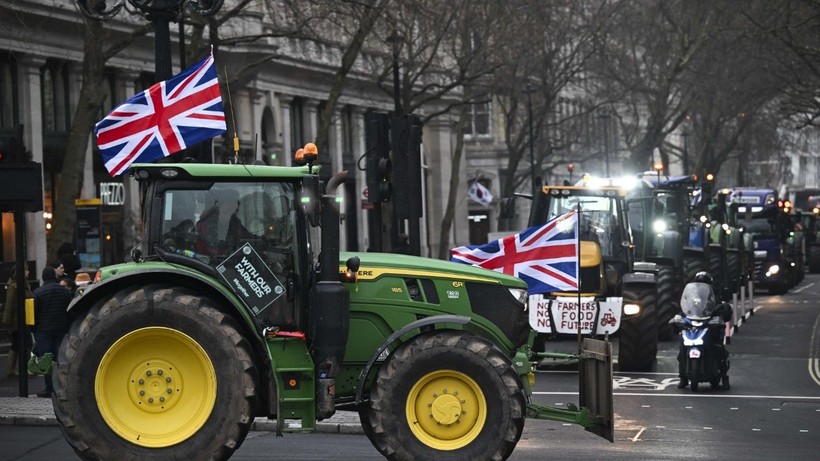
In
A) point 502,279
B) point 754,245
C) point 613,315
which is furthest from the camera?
point 754,245

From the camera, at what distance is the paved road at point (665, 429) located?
14930 millimetres

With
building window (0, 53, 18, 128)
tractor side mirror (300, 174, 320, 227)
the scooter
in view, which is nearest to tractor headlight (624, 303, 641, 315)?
the scooter

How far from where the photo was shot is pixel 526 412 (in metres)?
12.8

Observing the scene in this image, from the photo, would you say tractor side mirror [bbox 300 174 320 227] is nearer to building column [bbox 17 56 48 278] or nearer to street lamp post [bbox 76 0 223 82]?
street lamp post [bbox 76 0 223 82]

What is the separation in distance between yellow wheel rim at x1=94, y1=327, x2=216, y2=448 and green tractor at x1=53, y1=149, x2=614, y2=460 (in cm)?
1

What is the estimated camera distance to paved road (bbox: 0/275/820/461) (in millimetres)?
14930

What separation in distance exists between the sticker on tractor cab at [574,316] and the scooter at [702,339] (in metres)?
1.66

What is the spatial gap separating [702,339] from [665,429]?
4774 mm

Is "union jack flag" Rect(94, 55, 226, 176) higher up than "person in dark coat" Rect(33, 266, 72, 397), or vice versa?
"union jack flag" Rect(94, 55, 226, 176)

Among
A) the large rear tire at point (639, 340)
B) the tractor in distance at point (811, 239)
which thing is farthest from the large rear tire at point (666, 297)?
the tractor in distance at point (811, 239)

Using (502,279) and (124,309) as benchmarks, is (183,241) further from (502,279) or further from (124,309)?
(502,279)

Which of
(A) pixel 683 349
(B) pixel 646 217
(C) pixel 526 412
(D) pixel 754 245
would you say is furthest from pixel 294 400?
(D) pixel 754 245

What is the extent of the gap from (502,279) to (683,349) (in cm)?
904

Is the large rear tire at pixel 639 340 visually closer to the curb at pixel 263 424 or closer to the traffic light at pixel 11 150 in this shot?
the curb at pixel 263 424
